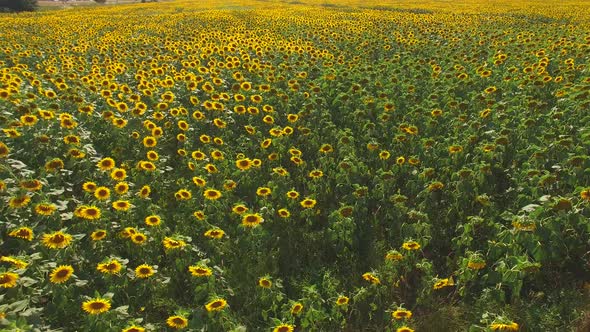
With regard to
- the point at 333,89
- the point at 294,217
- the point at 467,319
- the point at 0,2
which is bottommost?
the point at 467,319

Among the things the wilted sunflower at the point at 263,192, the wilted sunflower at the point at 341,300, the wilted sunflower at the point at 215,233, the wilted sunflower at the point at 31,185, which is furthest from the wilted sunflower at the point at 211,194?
the wilted sunflower at the point at 341,300

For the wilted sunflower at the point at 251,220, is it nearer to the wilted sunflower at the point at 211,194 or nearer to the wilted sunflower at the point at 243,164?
the wilted sunflower at the point at 211,194

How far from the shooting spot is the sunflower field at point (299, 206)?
3.70 metres

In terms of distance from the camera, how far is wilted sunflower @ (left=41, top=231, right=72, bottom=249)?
3.68 m

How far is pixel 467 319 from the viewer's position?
3861 millimetres

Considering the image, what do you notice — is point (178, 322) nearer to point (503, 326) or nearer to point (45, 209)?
point (45, 209)

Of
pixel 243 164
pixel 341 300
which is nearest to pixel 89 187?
pixel 243 164

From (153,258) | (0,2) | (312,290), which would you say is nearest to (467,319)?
(312,290)

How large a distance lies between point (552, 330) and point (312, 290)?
2.04 meters

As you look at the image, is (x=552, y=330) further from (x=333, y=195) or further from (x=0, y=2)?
(x=0, y=2)

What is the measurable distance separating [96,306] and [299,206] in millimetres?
2812

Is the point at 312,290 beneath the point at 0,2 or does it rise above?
beneath

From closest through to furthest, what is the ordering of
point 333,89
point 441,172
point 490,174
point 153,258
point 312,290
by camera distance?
point 312,290, point 153,258, point 490,174, point 441,172, point 333,89

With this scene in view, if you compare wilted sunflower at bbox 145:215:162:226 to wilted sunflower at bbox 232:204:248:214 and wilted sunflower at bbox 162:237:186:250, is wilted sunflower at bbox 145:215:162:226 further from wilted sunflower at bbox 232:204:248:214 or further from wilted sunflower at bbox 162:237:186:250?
wilted sunflower at bbox 232:204:248:214
